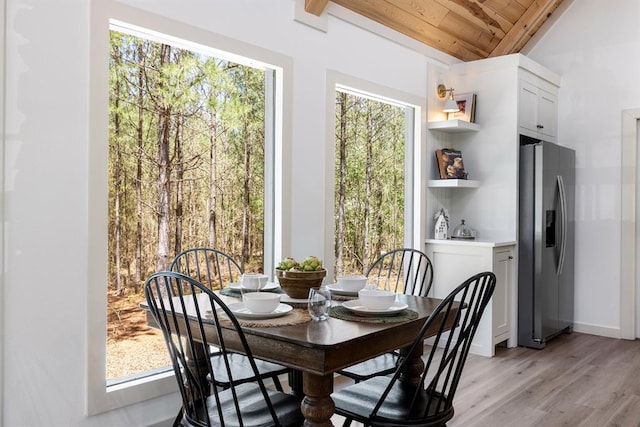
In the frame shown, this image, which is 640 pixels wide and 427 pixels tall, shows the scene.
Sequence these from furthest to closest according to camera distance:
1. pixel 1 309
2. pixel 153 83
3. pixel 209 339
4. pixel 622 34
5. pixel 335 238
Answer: pixel 622 34, pixel 335 238, pixel 153 83, pixel 1 309, pixel 209 339

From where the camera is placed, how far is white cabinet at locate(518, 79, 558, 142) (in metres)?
4.61

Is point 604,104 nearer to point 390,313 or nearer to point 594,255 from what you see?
point 594,255

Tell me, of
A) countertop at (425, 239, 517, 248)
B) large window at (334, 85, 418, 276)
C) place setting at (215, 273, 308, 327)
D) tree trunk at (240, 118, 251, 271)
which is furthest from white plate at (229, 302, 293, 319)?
countertop at (425, 239, 517, 248)

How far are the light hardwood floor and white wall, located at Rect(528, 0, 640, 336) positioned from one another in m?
0.61

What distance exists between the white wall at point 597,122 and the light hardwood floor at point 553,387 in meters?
0.61

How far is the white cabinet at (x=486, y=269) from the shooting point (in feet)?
13.9

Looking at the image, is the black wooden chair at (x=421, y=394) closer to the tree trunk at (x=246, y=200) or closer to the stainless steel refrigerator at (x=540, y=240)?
the tree trunk at (x=246, y=200)

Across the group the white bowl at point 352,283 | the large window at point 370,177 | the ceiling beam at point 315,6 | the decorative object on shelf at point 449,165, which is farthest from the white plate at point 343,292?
the decorative object on shelf at point 449,165

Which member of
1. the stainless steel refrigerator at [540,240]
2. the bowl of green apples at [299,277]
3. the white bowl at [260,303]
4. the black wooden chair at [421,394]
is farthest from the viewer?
the stainless steel refrigerator at [540,240]

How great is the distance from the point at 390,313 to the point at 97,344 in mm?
1384

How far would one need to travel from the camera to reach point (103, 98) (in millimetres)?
2488

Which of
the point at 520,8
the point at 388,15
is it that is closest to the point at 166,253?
the point at 388,15

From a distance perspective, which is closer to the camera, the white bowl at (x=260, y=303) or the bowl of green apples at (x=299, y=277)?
the white bowl at (x=260, y=303)

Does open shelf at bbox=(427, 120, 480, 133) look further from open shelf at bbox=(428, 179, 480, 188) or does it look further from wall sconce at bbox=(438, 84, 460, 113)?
open shelf at bbox=(428, 179, 480, 188)
